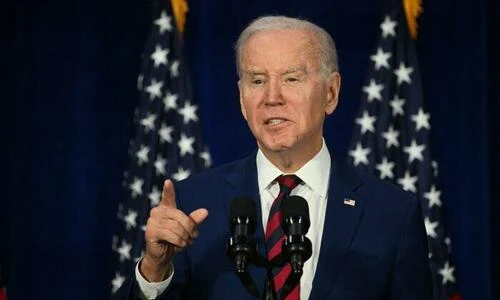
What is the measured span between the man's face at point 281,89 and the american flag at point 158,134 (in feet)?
7.81

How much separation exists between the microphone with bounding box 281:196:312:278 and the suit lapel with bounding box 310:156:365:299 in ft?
1.46

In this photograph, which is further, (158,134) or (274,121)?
(158,134)

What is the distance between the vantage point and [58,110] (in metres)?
5.50

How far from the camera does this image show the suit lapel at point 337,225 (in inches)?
97.6

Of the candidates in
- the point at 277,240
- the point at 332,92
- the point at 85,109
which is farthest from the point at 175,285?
the point at 85,109

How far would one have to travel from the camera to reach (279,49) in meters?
2.66

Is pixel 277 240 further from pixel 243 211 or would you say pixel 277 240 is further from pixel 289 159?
pixel 243 211

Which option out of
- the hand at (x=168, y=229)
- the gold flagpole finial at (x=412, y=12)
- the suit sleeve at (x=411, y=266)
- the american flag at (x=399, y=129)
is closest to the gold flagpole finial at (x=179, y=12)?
the american flag at (x=399, y=129)

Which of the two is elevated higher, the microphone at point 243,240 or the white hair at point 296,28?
the white hair at point 296,28

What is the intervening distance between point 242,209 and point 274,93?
0.61 metres

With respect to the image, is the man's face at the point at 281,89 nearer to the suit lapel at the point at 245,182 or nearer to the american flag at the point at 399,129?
the suit lapel at the point at 245,182

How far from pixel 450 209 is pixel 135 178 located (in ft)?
5.87

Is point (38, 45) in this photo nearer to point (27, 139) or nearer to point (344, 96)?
point (27, 139)

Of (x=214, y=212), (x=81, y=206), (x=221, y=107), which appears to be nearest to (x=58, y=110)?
(x=81, y=206)
